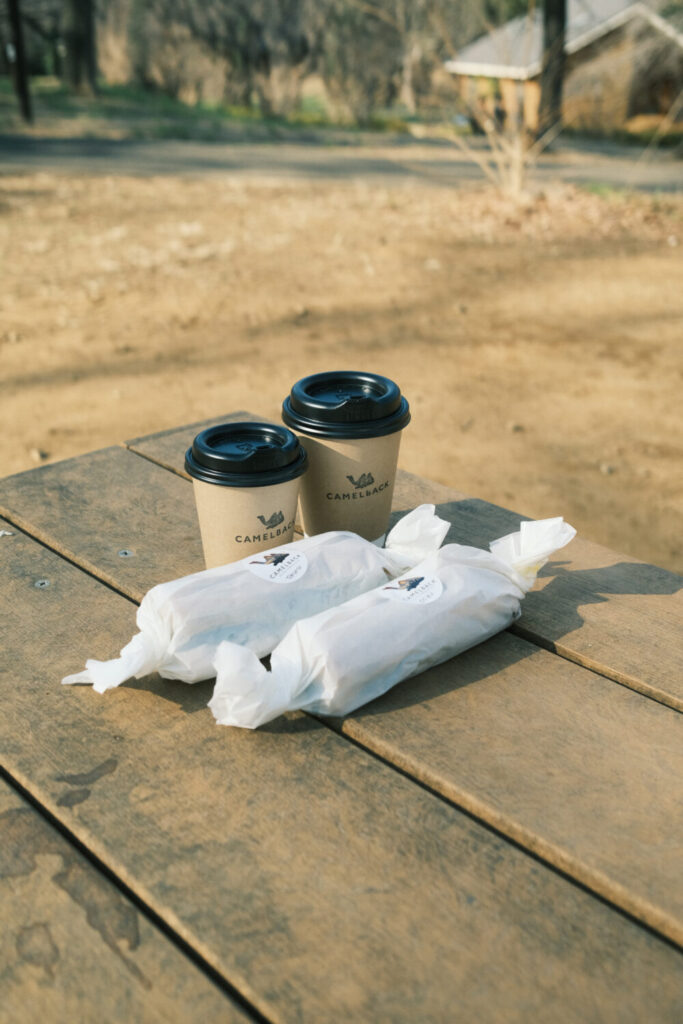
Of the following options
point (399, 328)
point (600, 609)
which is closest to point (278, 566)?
A: point (600, 609)

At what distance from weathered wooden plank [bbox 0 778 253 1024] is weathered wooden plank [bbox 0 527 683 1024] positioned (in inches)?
0.9

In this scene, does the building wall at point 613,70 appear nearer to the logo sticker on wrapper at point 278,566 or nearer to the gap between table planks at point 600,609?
the gap between table planks at point 600,609

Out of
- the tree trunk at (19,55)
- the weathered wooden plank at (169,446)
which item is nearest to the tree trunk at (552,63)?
the tree trunk at (19,55)

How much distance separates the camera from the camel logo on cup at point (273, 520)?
1252 mm

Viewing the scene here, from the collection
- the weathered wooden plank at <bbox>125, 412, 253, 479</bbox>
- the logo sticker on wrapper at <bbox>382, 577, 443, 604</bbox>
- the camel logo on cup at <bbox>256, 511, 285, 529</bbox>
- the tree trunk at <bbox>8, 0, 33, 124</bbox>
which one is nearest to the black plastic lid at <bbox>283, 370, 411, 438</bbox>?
the camel logo on cup at <bbox>256, 511, 285, 529</bbox>

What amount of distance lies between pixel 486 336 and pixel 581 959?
403cm

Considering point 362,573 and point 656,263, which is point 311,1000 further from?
point 656,263

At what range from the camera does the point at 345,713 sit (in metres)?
1.07

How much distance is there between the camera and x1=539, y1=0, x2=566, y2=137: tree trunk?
9.22 metres

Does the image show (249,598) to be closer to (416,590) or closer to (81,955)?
(416,590)

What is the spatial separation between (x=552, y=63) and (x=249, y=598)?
9.89m

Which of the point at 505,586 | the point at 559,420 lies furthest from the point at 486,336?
the point at 505,586

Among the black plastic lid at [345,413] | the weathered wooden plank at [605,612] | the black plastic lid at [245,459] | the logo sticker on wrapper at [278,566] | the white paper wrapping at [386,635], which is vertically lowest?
→ the weathered wooden plank at [605,612]

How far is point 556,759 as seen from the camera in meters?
1.01
